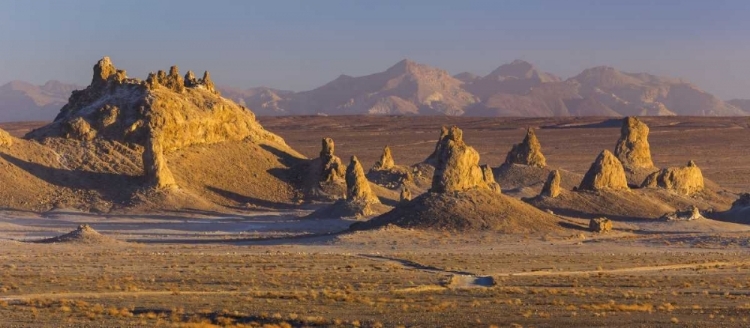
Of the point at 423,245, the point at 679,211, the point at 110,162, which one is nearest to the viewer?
the point at 423,245

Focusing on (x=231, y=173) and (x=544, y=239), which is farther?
(x=231, y=173)

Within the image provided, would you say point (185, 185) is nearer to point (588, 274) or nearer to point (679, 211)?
point (679, 211)

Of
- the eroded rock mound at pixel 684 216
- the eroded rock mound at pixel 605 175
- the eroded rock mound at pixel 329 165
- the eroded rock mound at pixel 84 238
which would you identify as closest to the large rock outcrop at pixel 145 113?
the eroded rock mound at pixel 329 165

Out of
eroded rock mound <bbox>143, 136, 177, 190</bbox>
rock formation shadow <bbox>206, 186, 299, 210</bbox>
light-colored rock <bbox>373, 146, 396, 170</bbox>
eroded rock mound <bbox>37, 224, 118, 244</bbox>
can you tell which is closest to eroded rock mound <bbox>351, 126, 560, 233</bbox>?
eroded rock mound <bbox>37, 224, 118, 244</bbox>

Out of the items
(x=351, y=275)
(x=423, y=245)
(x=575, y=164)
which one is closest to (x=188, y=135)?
(x=423, y=245)

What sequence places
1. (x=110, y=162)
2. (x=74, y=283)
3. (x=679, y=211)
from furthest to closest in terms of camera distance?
(x=110, y=162)
(x=679, y=211)
(x=74, y=283)

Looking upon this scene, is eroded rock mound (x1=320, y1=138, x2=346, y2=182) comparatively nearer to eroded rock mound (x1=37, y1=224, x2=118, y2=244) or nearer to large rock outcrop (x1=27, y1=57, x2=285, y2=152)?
large rock outcrop (x1=27, y1=57, x2=285, y2=152)

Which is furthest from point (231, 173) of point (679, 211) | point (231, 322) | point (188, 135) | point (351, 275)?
point (231, 322)

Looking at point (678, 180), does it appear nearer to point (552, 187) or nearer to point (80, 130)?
point (552, 187)

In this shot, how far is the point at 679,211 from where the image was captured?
52.8 metres

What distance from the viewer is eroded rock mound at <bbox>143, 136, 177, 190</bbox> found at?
176 ft

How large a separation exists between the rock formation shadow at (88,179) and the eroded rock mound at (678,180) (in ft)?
72.4

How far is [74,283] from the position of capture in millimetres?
28016

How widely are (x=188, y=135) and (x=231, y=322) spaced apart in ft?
123
